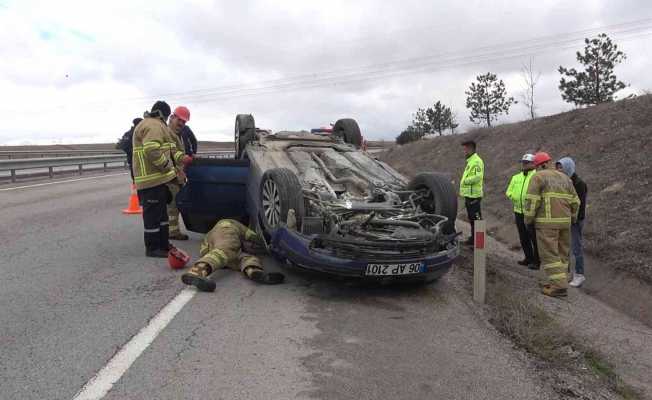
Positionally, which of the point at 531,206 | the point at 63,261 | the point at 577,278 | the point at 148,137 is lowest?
the point at 577,278

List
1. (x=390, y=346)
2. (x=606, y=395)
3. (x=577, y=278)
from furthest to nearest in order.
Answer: (x=577, y=278)
(x=390, y=346)
(x=606, y=395)

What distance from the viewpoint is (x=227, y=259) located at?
18.6 ft

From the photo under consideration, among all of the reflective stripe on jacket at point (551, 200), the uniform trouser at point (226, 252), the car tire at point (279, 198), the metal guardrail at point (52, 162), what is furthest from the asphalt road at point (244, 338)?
the metal guardrail at point (52, 162)

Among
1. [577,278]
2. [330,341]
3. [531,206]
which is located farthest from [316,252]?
[577,278]

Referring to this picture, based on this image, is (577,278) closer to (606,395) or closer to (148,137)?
(606,395)

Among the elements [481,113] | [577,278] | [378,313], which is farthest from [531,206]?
[481,113]

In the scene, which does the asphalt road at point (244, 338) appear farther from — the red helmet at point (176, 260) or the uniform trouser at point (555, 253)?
the uniform trouser at point (555, 253)

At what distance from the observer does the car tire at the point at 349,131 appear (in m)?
9.01

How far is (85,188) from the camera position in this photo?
48.8ft

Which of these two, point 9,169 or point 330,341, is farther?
point 9,169

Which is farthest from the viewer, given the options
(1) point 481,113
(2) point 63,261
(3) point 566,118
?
(1) point 481,113

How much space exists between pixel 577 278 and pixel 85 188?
12993 millimetres

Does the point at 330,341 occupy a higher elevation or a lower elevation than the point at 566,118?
lower

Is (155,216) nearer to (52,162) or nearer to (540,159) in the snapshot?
(540,159)
